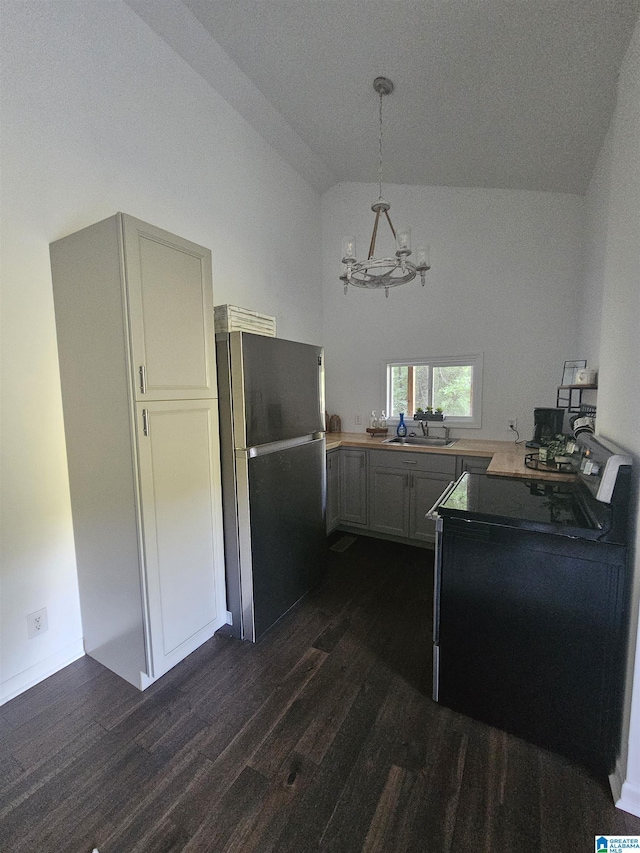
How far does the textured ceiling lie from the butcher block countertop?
1.97m

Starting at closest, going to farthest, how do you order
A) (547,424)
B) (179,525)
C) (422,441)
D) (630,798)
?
(630,798)
(179,525)
(547,424)
(422,441)

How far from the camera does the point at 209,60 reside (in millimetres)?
2311

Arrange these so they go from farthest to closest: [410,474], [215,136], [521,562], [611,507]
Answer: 1. [410,474]
2. [215,136]
3. [521,562]
4. [611,507]

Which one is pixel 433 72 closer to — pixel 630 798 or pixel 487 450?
pixel 487 450

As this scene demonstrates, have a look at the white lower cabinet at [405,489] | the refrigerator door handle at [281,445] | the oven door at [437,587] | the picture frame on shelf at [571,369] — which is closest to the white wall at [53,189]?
the refrigerator door handle at [281,445]

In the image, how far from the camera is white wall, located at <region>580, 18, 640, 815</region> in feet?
3.93

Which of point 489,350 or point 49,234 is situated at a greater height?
point 49,234

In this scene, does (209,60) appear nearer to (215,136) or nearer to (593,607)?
(215,136)

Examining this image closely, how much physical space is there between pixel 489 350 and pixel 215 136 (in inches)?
106

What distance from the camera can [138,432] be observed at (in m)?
1.59

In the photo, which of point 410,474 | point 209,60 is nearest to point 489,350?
point 410,474

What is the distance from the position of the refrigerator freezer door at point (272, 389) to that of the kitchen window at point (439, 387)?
57.9 inches

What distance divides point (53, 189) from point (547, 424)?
340cm

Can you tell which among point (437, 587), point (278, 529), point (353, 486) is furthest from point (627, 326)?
point (353, 486)
